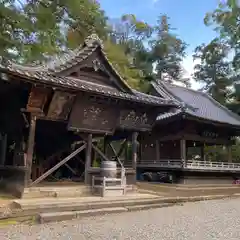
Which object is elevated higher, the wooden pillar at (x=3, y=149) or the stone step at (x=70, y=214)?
the wooden pillar at (x=3, y=149)

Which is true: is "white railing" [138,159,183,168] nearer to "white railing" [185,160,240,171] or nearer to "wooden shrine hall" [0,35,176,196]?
"white railing" [185,160,240,171]

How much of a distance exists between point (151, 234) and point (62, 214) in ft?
8.23

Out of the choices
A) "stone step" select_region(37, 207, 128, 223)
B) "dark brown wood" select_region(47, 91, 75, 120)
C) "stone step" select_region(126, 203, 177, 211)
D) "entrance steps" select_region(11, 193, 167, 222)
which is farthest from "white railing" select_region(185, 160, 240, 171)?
"stone step" select_region(37, 207, 128, 223)

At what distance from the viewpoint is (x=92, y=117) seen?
434 inches

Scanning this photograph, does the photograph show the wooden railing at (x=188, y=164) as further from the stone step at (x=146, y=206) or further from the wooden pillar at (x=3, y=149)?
the wooden pillar at (x=3, y=149)

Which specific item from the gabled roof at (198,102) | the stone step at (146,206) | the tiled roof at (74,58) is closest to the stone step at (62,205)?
the stone step at (146,206)

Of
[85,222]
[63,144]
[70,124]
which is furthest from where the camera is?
[63,144]

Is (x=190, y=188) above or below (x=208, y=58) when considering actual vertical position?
below

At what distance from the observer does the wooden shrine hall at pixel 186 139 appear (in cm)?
1656

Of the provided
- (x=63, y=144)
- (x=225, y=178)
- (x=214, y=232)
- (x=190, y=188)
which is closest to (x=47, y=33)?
(x=214, y=232)

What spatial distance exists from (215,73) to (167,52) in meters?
7.50

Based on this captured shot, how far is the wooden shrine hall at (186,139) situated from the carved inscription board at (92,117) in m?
5.23

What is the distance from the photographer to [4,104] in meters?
11.1

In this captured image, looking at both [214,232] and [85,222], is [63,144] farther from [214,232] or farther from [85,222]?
[214,232]
